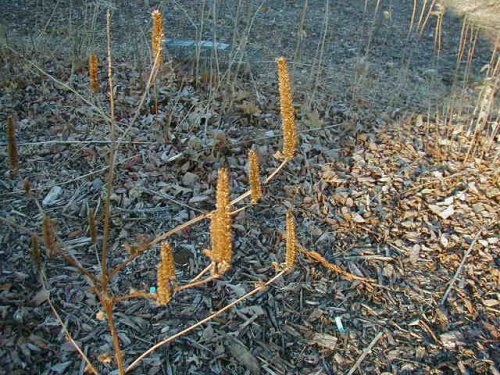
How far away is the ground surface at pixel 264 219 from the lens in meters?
1.95

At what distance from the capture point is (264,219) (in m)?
2.53

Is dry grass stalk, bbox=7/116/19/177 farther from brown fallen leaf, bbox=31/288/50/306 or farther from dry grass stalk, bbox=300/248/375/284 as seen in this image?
dry grass stalk, bbox=300/248/375/284

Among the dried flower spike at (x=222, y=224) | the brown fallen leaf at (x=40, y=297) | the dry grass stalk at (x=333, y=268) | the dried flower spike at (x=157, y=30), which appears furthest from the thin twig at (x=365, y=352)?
the dried flower spike at (x=157, y=30)

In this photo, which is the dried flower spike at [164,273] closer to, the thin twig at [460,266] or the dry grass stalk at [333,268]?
the dry grass stalk at [333,268]

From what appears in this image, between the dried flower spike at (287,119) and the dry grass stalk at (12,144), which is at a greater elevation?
the dried flower spike at (287,119)

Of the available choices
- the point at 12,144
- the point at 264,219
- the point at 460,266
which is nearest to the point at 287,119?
the point at 12,144

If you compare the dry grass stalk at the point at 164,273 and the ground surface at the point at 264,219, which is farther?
the ground surface at the point at 264,219

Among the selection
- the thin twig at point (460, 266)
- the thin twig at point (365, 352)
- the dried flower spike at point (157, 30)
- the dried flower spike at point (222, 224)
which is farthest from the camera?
the thin twig at point (460, 266)

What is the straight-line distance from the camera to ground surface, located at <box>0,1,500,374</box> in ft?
6.39

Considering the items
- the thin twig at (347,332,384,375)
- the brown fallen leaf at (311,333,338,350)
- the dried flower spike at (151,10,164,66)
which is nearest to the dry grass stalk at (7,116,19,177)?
the dried flower spike at (151,10,164,66)

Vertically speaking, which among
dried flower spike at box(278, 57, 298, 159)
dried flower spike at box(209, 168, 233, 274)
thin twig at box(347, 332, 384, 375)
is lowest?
thin twig at box(347, 332, 384, 375)

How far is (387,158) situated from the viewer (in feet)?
10.2

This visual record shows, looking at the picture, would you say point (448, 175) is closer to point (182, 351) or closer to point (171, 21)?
point (182, 351)

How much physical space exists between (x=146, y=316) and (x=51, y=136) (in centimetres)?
149
